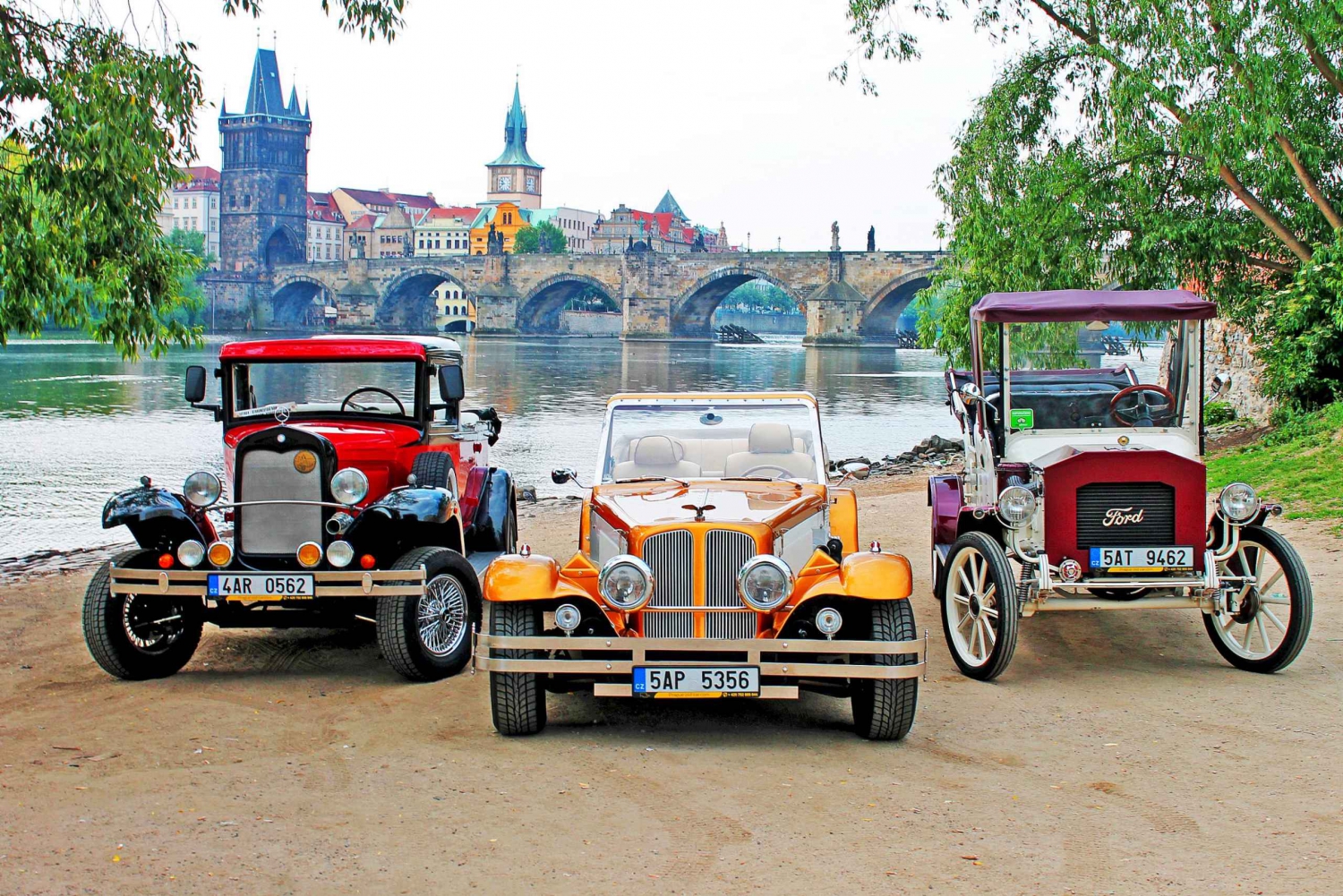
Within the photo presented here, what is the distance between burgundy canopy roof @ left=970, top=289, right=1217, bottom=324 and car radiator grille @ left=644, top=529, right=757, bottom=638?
268 centimetres

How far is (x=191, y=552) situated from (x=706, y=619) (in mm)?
2467

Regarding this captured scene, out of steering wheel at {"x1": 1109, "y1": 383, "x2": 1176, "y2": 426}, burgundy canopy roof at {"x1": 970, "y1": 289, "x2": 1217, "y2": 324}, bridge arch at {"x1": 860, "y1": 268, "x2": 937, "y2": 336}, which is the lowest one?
steering wheel at {"x1": 1109, "y1": 383, "x2": 1176, "y2": 426}

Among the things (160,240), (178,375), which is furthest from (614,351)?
(160,240)

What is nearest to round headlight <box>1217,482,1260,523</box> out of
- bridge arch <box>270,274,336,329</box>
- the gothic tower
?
bridge arch <box>270,274,336,329</box>

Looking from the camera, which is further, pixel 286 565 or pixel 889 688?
pixel 286 565

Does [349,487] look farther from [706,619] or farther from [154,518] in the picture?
[706,619]

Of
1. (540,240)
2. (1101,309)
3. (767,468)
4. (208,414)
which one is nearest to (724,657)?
(767,468)

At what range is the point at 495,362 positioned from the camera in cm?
5738

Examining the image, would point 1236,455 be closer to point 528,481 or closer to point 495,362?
point 528,481

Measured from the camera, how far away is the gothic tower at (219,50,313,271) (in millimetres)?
121625

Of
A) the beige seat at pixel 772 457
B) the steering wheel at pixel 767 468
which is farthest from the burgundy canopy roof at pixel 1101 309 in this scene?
the steering wheel at pixel 767 468

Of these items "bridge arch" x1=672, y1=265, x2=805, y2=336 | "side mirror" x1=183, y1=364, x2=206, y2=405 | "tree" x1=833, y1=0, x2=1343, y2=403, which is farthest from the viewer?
"bridge arch" x1=672, y1=265, x2=805, y2=336

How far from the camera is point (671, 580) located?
5.21m

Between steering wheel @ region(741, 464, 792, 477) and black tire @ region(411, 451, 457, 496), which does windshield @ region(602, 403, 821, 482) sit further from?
black tire @ region(411, 451, 457, 496)
